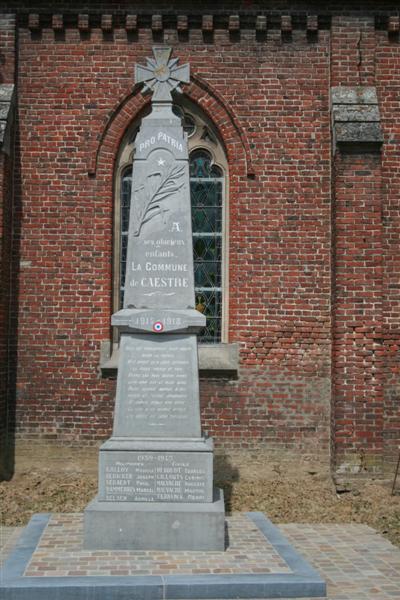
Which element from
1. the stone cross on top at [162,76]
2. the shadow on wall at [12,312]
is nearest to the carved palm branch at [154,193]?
the stone cross on top at [162,76]

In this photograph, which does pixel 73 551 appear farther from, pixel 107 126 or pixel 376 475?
pixel 107 126

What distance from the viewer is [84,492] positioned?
9539 mm

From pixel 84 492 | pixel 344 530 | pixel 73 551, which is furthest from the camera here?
pixel 84 492

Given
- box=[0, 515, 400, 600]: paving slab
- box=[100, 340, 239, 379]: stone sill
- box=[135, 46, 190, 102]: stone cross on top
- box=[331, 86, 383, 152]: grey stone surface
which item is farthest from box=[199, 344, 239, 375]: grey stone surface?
box=[135, 46, 190, 102]: stone cross on top

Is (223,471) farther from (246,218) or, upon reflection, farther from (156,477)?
Answer: (246,218)

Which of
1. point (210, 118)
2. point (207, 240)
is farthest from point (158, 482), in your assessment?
point (210, 118)

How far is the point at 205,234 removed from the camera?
10.8 metres

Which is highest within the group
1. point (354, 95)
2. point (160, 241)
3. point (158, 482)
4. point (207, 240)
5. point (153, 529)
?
point (354, 95)

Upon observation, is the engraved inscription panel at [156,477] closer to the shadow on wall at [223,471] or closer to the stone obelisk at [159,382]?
the stone obelisk at [159,382]

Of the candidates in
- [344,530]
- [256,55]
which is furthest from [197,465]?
[256,55]

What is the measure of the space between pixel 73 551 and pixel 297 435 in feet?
15.2

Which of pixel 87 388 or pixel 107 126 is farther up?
pixel 107 126

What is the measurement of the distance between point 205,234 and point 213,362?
2.03m

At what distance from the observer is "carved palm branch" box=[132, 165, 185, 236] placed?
23.9ft
